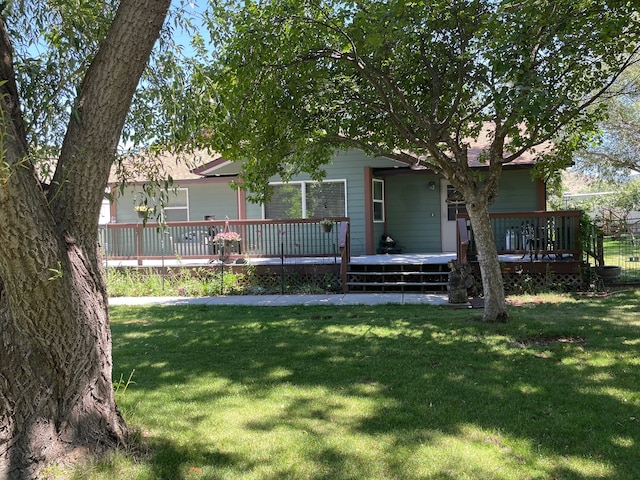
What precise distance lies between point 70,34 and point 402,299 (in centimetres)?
730

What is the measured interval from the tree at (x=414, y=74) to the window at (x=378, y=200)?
196 inches

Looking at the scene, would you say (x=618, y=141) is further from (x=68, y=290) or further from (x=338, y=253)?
(x=68, y=290)

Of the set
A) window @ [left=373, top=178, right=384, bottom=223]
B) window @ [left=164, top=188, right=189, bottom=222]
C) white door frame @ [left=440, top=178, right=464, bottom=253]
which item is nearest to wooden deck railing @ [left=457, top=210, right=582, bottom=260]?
white door frame @ [left=440, top=178, right=464, bottom=253]

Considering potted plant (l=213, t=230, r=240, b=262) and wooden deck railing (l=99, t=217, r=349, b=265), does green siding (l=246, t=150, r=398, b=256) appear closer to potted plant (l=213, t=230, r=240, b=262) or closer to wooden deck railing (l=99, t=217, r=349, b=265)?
wooden deck railing (l=99, t=217, r=349, b=265)

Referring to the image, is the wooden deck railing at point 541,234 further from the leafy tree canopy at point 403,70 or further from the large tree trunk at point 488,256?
the large tree trunk at point 488,256

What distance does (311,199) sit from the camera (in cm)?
1422

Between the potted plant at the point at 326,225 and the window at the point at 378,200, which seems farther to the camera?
the window at the point at 378,200

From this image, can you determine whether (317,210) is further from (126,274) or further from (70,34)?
(70,34)

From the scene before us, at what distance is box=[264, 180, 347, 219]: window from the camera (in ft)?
46.1

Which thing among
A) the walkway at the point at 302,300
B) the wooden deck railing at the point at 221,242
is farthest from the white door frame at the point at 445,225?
the walkway at the point at 302,300

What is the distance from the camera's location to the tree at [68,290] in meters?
2.82

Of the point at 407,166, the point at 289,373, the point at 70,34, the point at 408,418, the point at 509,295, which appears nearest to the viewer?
the point at 70,34

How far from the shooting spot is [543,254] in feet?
34.9

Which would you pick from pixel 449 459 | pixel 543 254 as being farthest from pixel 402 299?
pixel 449 459
